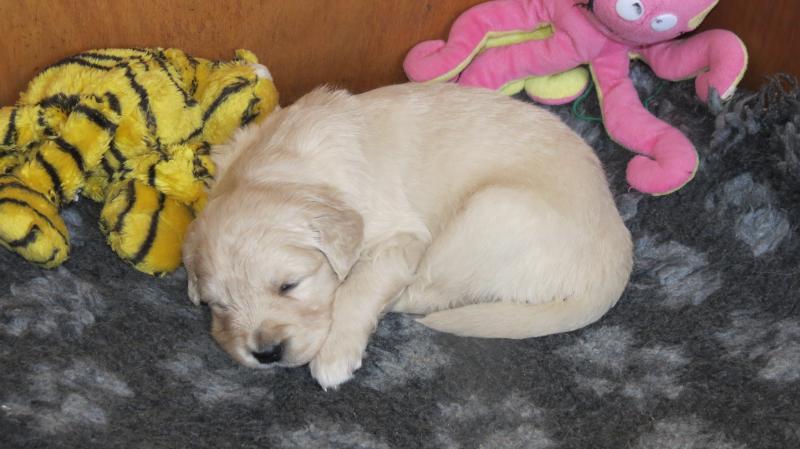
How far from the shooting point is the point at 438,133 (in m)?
2.77

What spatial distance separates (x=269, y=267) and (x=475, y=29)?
1.43m

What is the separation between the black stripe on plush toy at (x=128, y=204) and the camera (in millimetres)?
2574

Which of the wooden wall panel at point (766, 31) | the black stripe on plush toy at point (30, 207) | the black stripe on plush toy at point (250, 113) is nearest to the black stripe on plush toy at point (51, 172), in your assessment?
the black stripe on plush toy at point (30, 207)

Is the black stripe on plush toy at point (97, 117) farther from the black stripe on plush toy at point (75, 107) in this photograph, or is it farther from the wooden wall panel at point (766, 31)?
the wooden wall panel at point (766, 31)

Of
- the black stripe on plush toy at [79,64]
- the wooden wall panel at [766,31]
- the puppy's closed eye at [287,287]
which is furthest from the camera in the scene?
the wooden wall panel at [766,31]

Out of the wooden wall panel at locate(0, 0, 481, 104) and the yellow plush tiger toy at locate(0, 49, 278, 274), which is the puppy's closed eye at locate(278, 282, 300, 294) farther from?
the wooden wall panel at locate(0, 0, 481, 104)

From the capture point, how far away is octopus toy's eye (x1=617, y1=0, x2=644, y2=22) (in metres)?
2.86

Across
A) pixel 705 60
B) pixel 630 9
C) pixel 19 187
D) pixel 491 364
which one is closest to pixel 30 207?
pixel 19 187

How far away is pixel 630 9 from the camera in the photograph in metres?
2.87

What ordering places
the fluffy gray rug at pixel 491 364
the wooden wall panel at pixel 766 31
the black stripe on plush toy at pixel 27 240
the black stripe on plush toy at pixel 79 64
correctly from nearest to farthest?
the fluffy gray rug at pixel 491 364 < the black stripe on plush toy at pixel 27 240 < the black stripe on plush toy at pixel 79 64 < the wooden wall panel at pixel 766 31

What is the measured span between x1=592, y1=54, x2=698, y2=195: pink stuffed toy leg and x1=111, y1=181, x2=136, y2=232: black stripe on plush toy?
1.62m

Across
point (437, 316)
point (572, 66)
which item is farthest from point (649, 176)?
point (437, 316)

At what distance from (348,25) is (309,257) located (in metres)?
1.26

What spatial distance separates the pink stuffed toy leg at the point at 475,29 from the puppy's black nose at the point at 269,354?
1368mm
